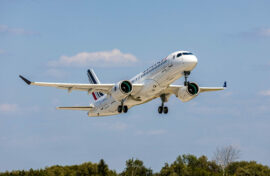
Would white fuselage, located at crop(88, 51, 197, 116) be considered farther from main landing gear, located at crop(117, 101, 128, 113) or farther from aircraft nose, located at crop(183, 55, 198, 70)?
main landing gear, located at crop(117, 101, 128, 113)

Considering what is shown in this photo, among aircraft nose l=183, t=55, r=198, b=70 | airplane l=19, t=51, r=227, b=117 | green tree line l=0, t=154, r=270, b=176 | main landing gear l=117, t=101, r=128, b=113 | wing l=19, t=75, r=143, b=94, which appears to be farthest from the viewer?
green tree line l=0, t=154, r=270, b=176

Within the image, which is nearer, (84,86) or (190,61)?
(190,61)

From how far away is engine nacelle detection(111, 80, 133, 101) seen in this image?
62509mm

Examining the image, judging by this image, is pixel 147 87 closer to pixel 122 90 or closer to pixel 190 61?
pixel 122 90

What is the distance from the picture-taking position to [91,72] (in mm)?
84250

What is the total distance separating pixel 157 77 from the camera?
60719 mm

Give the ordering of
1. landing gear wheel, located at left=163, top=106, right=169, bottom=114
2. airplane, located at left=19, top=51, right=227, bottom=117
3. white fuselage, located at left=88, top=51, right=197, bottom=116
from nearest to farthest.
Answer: white fuselage, located at left=88, top=51, right=197, bottom=116, airplane, located at left=19, top=51, right=227, bottom=117, landing gear wheel, located at left=163, top=106, right=169, bottom=114

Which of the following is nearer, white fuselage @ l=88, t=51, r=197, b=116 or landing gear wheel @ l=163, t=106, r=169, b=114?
white fuselage @ l=88, t=51, r=197, b=116

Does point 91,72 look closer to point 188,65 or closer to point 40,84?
point 40,84

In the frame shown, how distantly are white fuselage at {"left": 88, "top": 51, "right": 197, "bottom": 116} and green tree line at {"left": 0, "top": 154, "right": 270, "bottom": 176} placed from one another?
186 feet

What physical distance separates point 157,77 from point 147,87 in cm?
212

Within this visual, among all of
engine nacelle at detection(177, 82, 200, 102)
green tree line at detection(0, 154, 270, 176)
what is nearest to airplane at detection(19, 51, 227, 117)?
engine nacelle at detection(177, 82, 200, 102)

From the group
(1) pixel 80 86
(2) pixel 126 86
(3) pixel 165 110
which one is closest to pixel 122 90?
(2) pixel 126 86

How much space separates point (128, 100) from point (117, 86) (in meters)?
4.40
